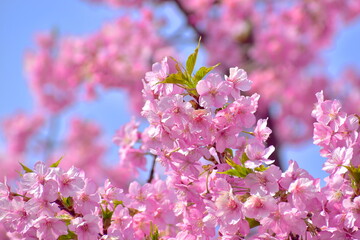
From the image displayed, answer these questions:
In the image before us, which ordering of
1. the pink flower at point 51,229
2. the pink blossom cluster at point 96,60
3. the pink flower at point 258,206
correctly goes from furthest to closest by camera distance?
the pink blossom cluster at point 96,60 < the pink flower at point 51,229 < the pink flower at point 258,206

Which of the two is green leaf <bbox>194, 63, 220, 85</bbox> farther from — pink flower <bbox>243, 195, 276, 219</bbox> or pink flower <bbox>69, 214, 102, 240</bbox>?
pink flower <bbox>69, 214, 102, 240</bbox>

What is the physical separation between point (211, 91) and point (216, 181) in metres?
0.30

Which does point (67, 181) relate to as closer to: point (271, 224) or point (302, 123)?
point (271, 224)

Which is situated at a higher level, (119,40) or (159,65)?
(119,40)

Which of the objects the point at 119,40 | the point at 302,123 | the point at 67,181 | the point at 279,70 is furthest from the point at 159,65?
the point at 302,123

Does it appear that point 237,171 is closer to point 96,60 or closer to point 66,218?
point 66,218

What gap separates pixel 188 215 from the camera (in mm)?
1745

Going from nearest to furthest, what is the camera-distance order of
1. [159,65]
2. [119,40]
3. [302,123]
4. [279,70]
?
[159,65], [119,40], [279,70], [302,123]

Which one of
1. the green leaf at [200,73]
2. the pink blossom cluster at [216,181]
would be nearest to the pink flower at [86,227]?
the pink blossom cluster at [216,181]

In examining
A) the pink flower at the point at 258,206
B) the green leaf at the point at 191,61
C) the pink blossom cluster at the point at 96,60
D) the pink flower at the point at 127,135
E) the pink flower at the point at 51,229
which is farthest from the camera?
the pink blossom cluster at the point at 96,60

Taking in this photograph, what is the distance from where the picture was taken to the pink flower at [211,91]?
1.58 m

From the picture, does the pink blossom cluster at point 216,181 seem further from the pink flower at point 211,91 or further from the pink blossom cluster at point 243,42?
the pink blossom cluster at point 243,42

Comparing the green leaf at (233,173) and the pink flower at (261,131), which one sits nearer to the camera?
the green leaf at (233,173)

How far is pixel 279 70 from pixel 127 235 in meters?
7.59
